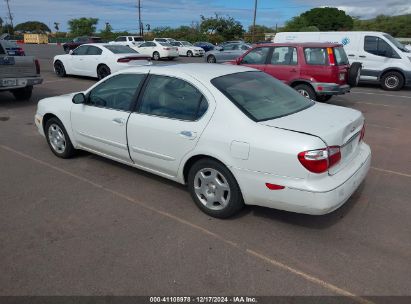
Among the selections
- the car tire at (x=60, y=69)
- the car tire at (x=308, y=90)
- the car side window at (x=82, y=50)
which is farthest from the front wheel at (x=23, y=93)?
the car tire at (x=308, y=90)

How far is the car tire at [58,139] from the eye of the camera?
5262 millimetres

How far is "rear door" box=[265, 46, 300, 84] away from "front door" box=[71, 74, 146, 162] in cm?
598

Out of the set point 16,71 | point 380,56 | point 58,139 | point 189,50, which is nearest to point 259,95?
point 58,139

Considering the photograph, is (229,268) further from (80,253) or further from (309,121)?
(309,121)

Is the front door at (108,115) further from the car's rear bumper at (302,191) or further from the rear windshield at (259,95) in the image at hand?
the car's rear bumper at (302,191)

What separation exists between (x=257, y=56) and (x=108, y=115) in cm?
682

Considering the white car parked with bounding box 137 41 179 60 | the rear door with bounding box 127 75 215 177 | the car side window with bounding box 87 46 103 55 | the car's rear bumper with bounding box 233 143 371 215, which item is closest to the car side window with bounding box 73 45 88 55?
the car side window with bounding box 87 46 103 55

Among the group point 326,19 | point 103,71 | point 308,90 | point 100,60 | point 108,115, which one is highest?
point 326,19

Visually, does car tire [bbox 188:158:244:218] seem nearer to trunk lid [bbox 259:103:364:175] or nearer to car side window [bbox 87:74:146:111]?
trunk lid [bbox 259:103:364:175]

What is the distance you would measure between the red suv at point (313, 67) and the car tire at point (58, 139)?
6.20m

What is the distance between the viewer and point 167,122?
12.8ft

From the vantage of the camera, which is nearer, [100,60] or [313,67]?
[313,67]

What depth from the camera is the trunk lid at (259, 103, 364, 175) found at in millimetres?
3262

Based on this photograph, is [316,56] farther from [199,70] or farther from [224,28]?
[224,28]
